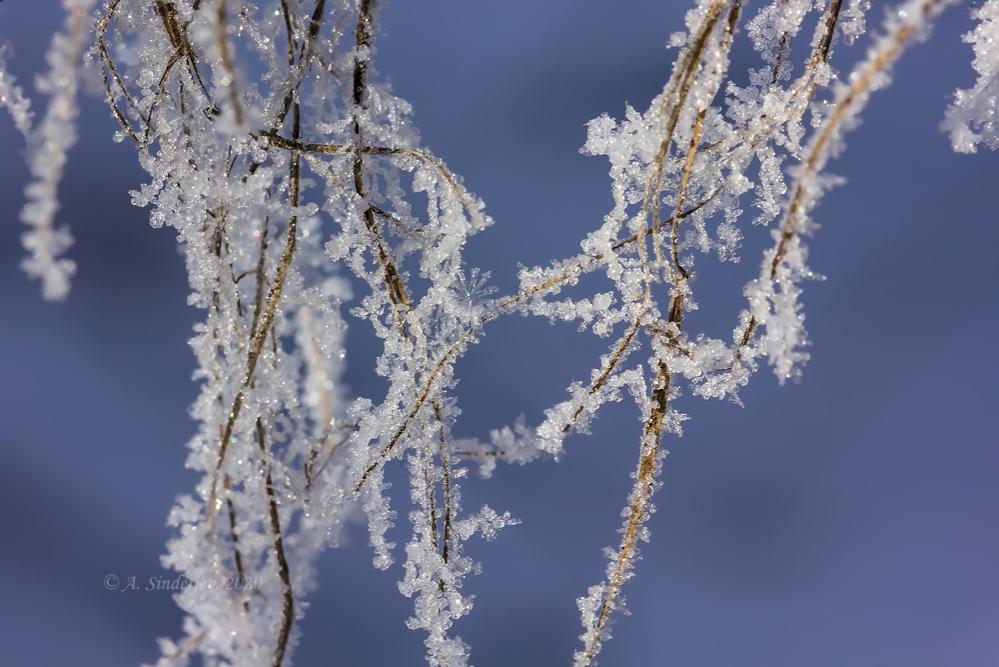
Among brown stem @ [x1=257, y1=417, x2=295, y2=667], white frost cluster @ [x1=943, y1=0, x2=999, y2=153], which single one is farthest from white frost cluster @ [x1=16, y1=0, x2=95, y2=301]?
white frost cluster @ [x1=943, y1=0, x2=999, y2=153]

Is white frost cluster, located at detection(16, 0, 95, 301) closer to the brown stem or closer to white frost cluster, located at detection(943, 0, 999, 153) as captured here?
the brown stem

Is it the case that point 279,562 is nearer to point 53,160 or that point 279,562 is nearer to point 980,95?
point 53,160

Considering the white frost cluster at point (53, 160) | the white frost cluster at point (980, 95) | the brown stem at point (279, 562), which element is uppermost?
the white frost cluster at point (980, 95)

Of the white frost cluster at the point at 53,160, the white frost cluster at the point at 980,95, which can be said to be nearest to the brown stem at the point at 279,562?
the white frost cluster at the point at 53,160

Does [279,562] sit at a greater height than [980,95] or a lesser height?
lesser

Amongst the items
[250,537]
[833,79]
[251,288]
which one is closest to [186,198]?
[251,288]

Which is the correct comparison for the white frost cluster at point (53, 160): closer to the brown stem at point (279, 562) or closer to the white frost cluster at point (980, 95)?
the brown stem at point (279, 562)

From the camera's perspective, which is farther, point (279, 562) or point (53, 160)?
point (279, 562)

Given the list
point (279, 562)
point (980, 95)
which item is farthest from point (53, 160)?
point (980, 95)

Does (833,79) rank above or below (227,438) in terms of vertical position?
above

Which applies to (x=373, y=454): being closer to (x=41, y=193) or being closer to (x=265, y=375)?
(x=265, y=375)

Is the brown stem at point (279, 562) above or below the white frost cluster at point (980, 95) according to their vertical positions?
below
